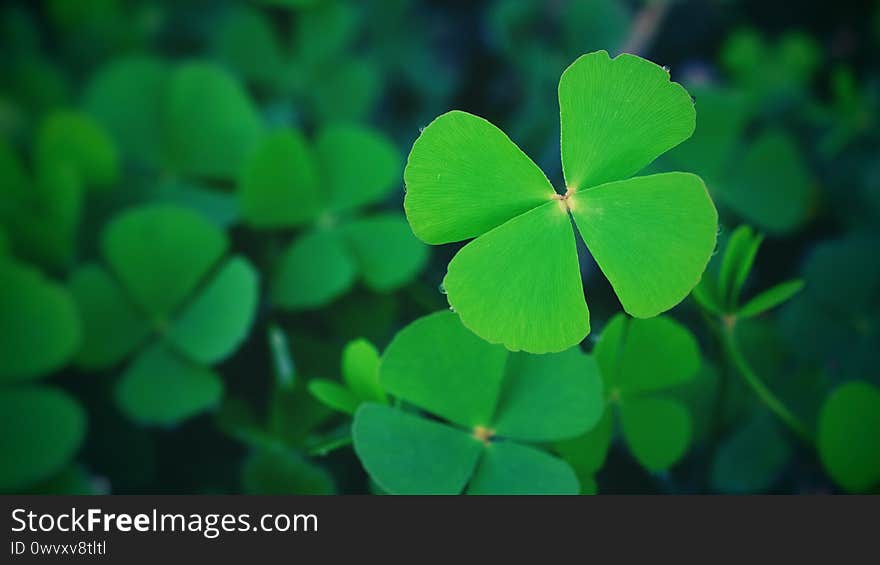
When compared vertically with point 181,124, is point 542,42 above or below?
above

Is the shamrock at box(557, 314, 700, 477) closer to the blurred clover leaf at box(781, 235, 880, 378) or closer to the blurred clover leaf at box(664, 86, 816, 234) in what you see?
the blurred clover leaf at box(781, 235, 880, 378)

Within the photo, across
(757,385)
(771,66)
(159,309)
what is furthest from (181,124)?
(771,66)

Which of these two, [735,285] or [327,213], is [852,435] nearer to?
[735,285]

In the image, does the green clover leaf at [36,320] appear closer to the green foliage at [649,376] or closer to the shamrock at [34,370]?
the shamrock at [34,370]

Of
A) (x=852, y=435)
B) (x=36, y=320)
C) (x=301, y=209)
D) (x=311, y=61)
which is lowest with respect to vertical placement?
(x=852, y=435)

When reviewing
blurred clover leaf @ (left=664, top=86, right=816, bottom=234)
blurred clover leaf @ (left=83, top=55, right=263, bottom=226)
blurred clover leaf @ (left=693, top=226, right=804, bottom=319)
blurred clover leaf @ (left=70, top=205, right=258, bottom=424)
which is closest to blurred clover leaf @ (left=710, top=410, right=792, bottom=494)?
blurred clover leaf @ (left=693, top=226, right=804, bottom=319)

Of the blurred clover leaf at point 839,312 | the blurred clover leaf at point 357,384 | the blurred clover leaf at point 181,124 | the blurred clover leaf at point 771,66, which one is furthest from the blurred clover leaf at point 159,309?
the blurred clover leaf at point 771,66
